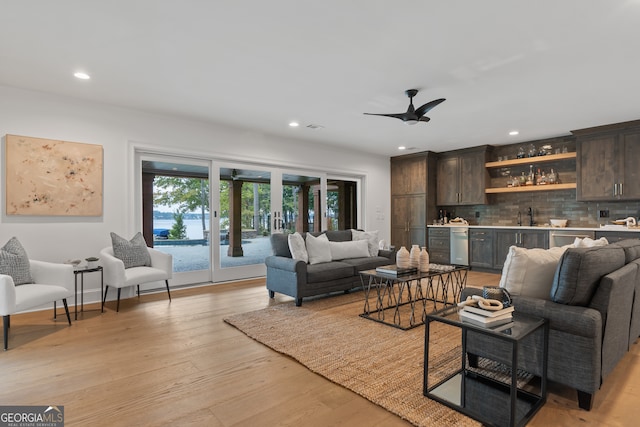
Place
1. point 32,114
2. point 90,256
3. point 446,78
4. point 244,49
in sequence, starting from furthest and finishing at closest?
point 90,256
point 32,114
point 446,78
point 244,49

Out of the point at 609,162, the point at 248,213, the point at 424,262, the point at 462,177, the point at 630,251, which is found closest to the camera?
the point at 630,251

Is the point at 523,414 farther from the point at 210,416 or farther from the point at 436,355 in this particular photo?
the point at 210,416

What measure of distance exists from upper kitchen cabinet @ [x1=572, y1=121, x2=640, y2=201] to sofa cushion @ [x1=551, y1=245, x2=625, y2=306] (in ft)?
14.5

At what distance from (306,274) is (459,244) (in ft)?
14.1

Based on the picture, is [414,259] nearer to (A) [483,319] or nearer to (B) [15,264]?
(A) [483,319]

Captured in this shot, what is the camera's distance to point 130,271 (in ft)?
13.4

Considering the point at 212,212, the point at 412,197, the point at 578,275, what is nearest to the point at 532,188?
the point at 412,197

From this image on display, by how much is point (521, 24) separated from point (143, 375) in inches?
150

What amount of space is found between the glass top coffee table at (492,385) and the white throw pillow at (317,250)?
2.44m

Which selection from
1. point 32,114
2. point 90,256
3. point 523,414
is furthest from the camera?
point 90,256

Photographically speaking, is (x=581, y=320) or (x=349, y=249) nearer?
(x=581, y=320)

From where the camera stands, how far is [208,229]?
5.47m

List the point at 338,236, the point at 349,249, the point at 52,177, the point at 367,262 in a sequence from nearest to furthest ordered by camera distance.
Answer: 1. the point at 52,177
2. the point at 367,262
3. the point at 349,249
4. the point at 338,236

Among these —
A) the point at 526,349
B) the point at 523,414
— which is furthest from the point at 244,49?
the point at 523,414
